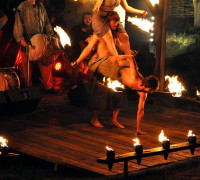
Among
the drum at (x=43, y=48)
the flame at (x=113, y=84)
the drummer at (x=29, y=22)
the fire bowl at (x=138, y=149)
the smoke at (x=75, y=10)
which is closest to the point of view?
Result: the fire bowl at (x=138, y=149)

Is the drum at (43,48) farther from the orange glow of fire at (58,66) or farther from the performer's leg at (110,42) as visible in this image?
the orange glow of fire at (58,66)

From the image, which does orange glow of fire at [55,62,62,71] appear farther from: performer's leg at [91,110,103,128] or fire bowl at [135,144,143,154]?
fire bowl at [135,144,143,154]

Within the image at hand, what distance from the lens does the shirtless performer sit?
8945 mm

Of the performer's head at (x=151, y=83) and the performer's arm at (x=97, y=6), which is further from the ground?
the performer's arm at (x=97, y=6)

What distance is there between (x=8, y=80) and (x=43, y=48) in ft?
3.22

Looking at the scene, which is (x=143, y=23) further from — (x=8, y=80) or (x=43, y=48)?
(x=8, y=80)

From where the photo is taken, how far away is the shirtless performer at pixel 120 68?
895cm

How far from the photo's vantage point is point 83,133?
903 cm

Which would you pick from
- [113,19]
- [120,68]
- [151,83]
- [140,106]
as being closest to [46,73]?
[113,19]

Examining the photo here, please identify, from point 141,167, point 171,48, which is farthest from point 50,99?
point 171,48

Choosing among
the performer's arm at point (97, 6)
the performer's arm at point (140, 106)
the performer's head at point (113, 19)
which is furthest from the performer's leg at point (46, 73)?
the performer's arm at point (140, 106)

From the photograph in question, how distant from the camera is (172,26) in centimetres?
2422

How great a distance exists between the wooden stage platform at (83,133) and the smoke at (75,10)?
3.67 m

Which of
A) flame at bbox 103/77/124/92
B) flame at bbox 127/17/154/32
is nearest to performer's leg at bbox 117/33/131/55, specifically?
flame at bbox 103/77/124/92
